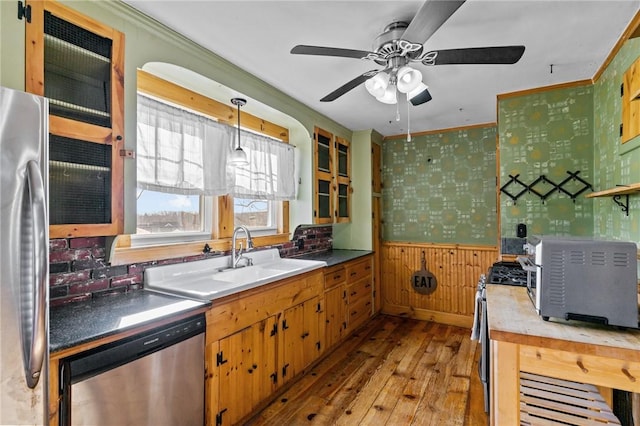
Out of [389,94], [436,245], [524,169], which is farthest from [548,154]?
[389,94]

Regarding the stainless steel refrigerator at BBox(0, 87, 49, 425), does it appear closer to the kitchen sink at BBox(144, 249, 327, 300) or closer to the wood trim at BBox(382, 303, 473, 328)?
the kitchen sink at BBox(144, 249, 327, 300)

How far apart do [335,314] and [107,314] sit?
6.99 ft

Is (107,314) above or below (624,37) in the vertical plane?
below

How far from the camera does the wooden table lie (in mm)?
1146

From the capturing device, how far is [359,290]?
3.75m

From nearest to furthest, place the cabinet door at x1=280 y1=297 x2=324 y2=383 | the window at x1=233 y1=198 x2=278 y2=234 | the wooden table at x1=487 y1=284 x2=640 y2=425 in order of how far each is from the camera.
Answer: the wooden table at x1=487 y1=284 x2=640 y2=425
the cabinet door at x1=280 y1=297 x2=324 y2=383
the window at x1=233 y1=198 x2=278 y2=234

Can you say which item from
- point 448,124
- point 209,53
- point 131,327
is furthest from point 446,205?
point 131,327

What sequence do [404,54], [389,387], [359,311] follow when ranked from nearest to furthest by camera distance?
1. [404,54]
2. [389,387]
3. [359,311]

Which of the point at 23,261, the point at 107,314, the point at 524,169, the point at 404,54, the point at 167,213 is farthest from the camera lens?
the point at 524,169

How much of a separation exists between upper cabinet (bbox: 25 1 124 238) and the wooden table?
6.35 ft

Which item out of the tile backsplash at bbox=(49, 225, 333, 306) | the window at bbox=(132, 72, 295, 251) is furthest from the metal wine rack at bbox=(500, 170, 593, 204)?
the tile backsplash at bbox=(49, 225, 333, 306)

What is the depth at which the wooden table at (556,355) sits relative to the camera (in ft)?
3.76

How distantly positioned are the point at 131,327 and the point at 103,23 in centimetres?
152

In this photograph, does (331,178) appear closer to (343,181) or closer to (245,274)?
(343,181)
